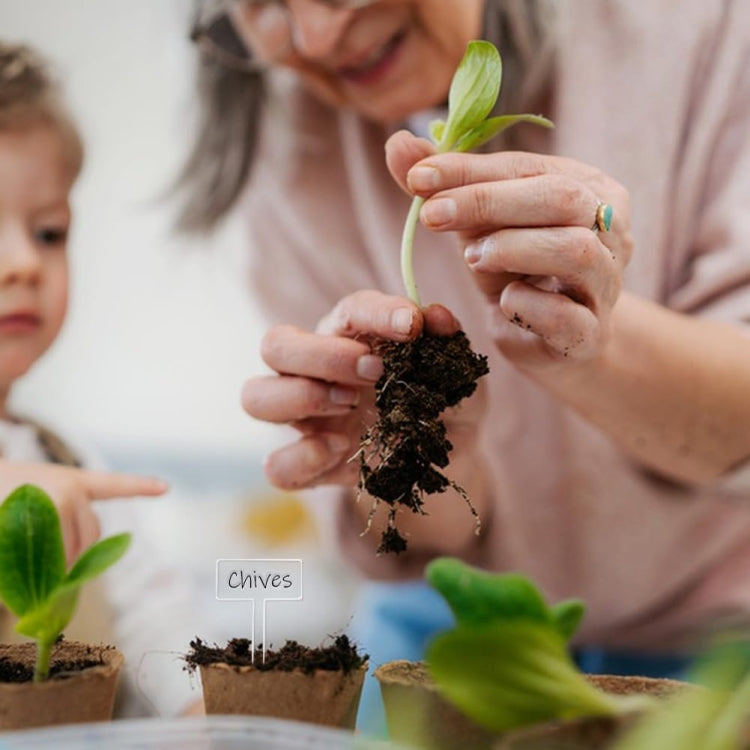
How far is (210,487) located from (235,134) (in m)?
0.59

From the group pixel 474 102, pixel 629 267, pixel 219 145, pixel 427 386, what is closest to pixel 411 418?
pixel 427 386

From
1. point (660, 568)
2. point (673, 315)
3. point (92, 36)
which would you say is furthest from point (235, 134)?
point (660, 568)

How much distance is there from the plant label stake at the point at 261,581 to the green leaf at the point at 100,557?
0.41 ft

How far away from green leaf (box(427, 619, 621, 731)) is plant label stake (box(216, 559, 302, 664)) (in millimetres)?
273

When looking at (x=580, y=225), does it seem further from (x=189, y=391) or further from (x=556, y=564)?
(x=189, y=391)

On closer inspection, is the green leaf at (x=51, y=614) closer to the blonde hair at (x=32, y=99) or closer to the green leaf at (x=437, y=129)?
the green leaf at (x=437, y=129)

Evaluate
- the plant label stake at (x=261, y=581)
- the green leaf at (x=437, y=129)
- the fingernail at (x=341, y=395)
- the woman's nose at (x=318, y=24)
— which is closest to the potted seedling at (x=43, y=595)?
the plant label stake at (x=261, y=581)

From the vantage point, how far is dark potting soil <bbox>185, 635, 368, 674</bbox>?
56cm

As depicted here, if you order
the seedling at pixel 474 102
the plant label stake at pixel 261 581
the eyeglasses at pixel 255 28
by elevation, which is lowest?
the plant label stake at pixel 261 581

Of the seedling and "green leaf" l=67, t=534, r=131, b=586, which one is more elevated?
the seedling

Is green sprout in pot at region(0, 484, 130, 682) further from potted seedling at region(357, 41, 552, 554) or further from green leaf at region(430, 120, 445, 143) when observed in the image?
green leaf at region(430, 120, 445, 143)

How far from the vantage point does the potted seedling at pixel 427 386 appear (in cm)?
66

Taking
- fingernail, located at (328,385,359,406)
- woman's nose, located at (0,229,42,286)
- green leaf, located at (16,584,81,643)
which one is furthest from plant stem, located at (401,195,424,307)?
woman's nose, located at (0,229,42,286)

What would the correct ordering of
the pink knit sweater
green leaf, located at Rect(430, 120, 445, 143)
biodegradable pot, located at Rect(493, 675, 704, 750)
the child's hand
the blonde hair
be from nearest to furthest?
biodegradable pot, located at Rect(493, 675, 704, 750), green leaf, located at Rect(430, 120, 445, 143), the child's hand, the pink knit sweater, the blonde hair
